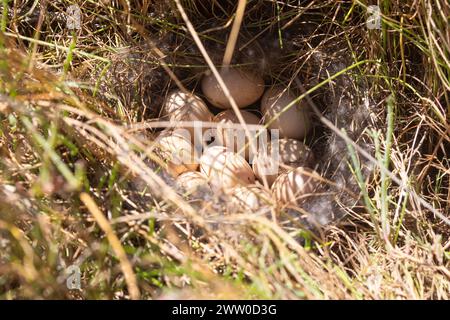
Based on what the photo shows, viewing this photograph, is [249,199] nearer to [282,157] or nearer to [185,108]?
[282,157]

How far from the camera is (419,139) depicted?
5.08 ft

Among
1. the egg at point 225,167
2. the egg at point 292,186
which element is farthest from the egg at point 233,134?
the egg at point 292,186

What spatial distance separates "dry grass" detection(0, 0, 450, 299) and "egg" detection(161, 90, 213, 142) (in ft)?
0.22

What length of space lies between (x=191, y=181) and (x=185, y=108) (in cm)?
25

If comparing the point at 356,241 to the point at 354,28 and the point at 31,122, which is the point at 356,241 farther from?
the point at 31,122

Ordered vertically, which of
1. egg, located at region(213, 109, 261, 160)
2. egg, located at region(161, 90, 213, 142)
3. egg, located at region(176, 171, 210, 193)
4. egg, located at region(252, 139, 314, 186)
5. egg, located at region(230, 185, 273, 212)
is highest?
egg, located at region(161, 90, 213, 142)

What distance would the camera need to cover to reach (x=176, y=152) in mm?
1579

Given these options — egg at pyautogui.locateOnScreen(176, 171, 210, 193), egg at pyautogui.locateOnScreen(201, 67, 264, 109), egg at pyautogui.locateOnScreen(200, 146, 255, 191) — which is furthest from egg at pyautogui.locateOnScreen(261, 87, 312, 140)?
egg at pyautogui.locateOnScreen(176, 171, 210, 193)

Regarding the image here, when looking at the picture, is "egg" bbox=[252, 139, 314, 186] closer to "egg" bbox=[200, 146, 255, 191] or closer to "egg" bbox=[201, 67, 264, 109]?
"egg" bbox=[200, 146, 255, 191]

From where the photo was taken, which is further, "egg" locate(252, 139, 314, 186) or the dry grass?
"egg" locate(252, 139, 314, 186)

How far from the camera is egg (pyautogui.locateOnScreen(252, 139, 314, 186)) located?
1.60 m

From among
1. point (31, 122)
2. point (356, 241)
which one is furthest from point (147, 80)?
point (356, 241)
